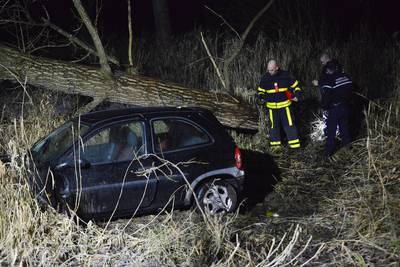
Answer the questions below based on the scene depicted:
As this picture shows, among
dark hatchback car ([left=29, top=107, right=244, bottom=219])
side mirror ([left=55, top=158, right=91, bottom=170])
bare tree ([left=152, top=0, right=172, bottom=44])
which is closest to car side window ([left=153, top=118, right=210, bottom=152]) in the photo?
dark hatchback car ([left=29, top=107, right=244, bottom=219])

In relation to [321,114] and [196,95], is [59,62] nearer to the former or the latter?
[196,95]

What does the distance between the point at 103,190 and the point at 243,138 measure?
496cm

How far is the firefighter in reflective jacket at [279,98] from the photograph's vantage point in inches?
455

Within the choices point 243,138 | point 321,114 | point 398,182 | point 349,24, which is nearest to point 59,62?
point 243,138

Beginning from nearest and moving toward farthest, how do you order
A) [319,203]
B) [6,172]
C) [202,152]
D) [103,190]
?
[6,172] → [103,190] → [202,152] → [319,203]

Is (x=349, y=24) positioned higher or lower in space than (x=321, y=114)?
higher

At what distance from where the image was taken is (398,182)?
851 cm

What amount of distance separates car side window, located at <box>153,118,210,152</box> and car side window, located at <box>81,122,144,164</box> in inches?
9.4

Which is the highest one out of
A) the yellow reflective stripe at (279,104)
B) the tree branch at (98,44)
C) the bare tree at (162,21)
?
the bare tree at (162,21)

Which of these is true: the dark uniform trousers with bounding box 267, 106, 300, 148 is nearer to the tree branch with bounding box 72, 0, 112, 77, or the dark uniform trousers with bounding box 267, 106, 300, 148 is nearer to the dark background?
the tree branch with bounding box 72, 0, 112, 77

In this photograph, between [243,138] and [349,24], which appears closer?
[243,138]

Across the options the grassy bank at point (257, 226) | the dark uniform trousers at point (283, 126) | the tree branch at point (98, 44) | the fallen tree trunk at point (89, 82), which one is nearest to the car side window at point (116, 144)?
the grassy bank at point (257, 226)

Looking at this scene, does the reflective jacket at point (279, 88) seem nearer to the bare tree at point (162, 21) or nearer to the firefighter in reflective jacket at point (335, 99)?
the firefighter in reflective jacket at point (335, 99)

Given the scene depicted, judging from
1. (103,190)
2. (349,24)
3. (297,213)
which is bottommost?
(297,213)
